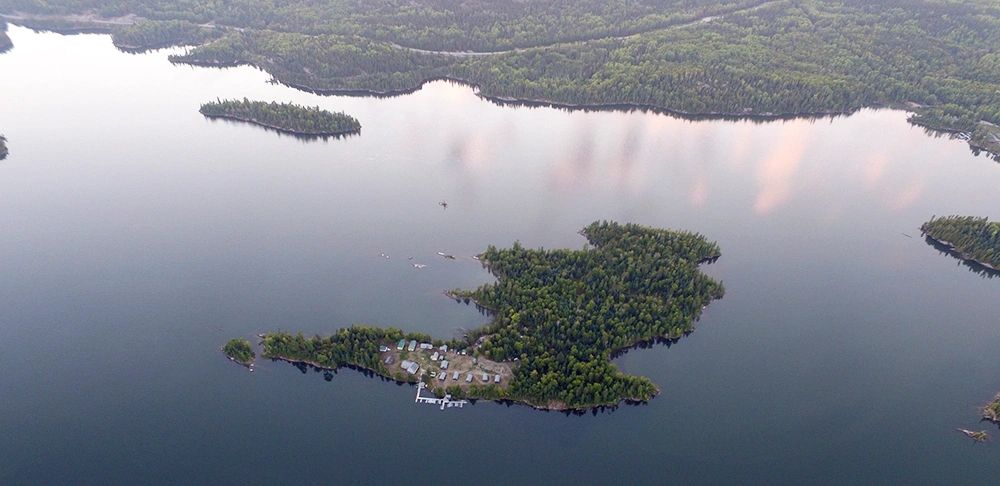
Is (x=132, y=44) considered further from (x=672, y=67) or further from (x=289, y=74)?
(x=672, y=67)

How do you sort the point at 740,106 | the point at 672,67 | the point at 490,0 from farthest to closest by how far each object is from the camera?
the point at 490,0 < the point at 672,67 < the point at 740,106

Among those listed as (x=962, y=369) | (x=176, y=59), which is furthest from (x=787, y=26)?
(x=176, y=59)

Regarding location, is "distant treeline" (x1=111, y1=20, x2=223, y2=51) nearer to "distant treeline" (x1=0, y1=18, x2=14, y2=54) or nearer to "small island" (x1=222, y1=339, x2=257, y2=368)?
"distant treeline" (x1=0, y1=18, x2=14, y2=54)

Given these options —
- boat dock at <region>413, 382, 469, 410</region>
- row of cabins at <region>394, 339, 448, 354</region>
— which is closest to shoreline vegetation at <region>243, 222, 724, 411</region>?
row of cabins at <region>394, 339, 448, 354</region>

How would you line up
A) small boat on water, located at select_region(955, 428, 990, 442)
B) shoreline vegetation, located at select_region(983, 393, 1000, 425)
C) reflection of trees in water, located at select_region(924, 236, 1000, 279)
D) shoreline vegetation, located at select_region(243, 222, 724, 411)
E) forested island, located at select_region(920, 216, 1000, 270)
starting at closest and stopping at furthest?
small boat on water, located at select_region(955, 428, 990, 442), shoreline vegetation, located at select_region(983, 393, 1000, 425), shoreline vegetation, located at select_region(243, 222, 724, 411), reflection of trees in water, located at select_region(924, 236, 1000, 279), forested island, located at select_region(920, 216, 1000, 270)

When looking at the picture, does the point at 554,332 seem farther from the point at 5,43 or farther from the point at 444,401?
the point at 5,43

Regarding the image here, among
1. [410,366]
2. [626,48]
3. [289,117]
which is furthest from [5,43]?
[410,366]
